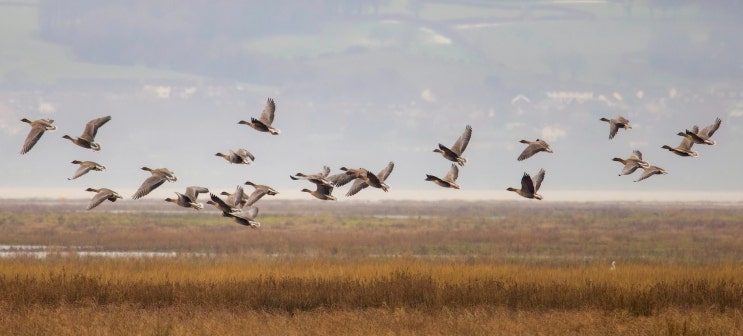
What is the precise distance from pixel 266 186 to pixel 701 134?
1057 cm

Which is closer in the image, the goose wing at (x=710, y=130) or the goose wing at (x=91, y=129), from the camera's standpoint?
the goose wing at (x=91, y=129)

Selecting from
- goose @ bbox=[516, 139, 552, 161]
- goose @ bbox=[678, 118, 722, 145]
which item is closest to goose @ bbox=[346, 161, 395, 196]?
goose @ bbox=[516, 139, 552, 161]

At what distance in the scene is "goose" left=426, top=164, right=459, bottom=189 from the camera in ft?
81.8

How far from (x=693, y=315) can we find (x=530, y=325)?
4.51 metres

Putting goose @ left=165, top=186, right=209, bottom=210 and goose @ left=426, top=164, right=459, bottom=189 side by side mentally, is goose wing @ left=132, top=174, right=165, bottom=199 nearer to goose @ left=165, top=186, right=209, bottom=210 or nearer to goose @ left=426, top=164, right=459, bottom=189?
goose @ left=165, top=186, right=209, bottom=210

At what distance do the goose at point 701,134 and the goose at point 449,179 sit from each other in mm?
5537

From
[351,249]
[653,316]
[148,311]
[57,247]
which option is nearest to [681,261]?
[351,249]

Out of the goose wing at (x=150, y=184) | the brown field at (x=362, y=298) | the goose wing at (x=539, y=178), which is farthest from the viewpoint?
the brown field at (x=362, y=298)

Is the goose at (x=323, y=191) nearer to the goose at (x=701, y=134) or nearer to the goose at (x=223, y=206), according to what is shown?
the goose at (x=223, y=206)

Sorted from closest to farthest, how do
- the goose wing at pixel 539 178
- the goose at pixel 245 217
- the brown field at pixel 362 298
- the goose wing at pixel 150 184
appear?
the goose wing at pixel 150 184
the goose at pixel 245 217
the goose wing at pixel 539 178
the brown field at pixel 362 298

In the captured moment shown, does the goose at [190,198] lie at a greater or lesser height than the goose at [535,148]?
lesser

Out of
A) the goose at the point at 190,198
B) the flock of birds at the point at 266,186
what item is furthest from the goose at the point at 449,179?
the goose at the point at 190,198

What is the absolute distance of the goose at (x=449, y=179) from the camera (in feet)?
81.8

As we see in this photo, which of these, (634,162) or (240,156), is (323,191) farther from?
(634,162)
